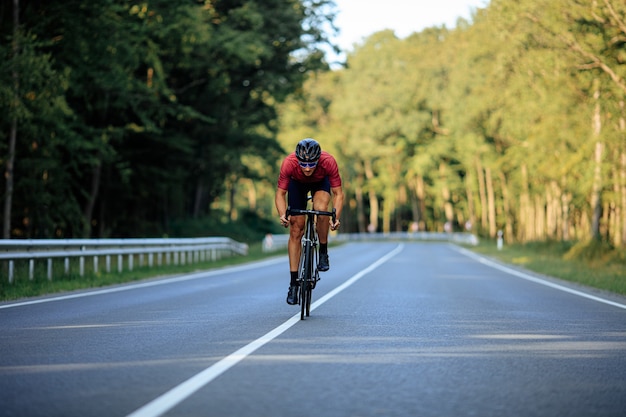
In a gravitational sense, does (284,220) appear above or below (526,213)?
below

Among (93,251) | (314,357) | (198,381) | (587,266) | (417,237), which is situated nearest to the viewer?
(198,381)

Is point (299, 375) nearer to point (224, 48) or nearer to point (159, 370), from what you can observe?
point (159, 370)

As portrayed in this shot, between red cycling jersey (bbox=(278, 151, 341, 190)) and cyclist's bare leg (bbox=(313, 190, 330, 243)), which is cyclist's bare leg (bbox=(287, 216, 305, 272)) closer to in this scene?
cyclist's bare leg (bbox=(313, 190, 330, 243))

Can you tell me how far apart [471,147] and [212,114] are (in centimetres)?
3620

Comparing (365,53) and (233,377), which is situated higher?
(365,53)

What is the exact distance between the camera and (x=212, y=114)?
1567 inches

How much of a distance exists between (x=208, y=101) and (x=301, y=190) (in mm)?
28879

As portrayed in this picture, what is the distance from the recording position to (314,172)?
11008 millimetres

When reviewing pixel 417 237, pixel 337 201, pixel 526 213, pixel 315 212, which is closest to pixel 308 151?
pixel 315 212

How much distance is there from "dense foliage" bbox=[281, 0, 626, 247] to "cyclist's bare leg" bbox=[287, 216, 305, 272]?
1553 cm

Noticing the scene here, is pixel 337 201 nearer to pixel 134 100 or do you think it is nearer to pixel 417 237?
pixel 134 100

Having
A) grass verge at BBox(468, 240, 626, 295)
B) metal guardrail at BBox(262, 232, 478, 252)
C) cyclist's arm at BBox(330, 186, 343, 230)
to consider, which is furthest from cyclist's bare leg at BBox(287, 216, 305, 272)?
metal guardrail at BBox(262, 232, 478, 252)

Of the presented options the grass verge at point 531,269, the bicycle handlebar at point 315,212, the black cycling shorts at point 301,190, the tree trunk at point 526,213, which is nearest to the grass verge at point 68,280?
the grass verge at point 531,269

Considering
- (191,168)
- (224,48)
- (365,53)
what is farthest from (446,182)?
(224,48)
